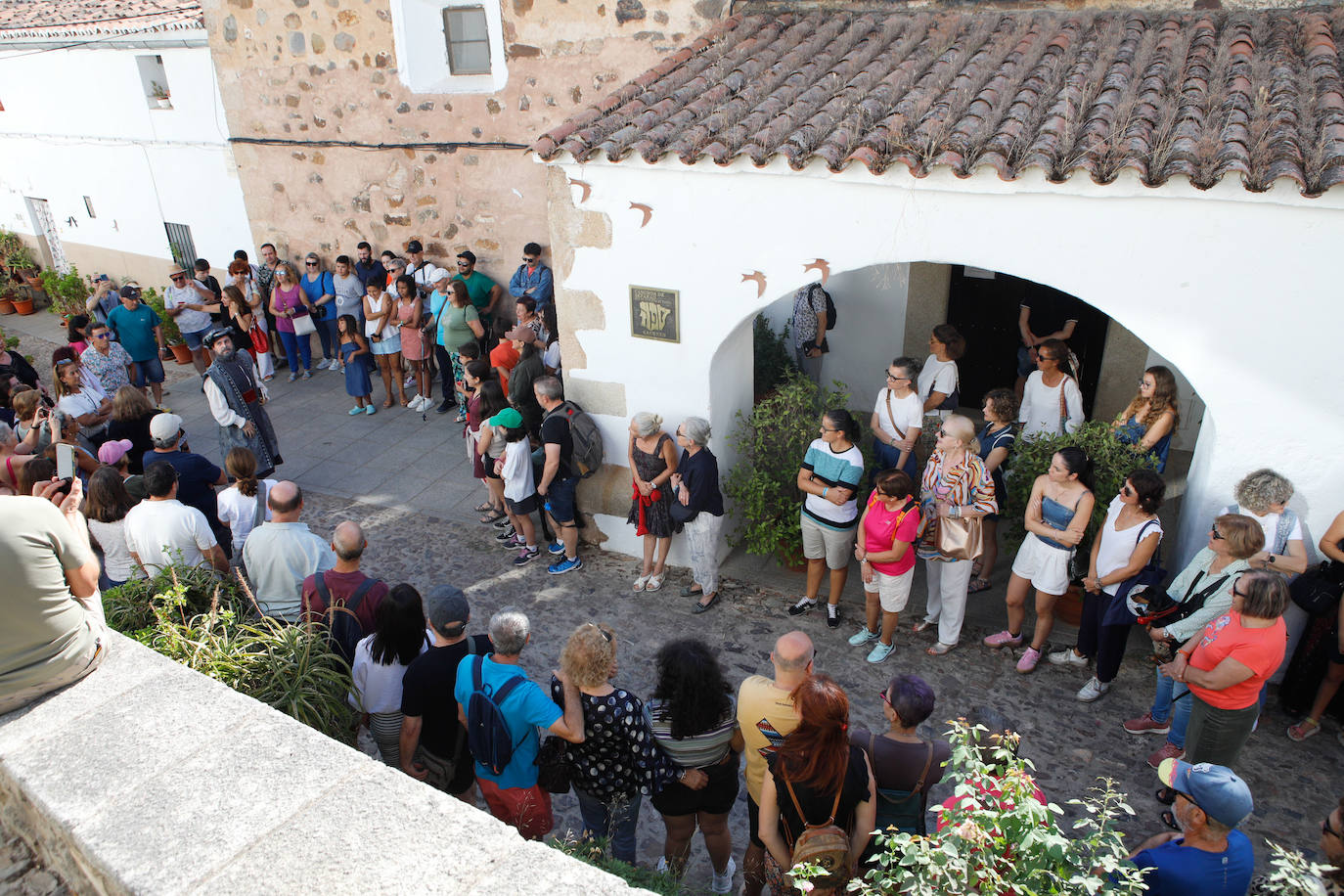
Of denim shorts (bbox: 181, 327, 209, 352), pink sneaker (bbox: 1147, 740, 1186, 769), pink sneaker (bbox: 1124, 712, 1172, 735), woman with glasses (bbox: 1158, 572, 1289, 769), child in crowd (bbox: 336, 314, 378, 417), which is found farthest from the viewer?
denim shorts (bbox: 181, 327, 209, 352)

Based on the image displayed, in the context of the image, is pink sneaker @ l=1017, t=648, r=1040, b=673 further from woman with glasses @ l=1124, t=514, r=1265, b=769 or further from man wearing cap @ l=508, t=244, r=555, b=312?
man wearing cap @ l=508, t=244, r=555, b=312

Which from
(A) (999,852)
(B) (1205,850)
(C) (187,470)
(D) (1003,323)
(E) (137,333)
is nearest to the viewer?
(A) (999,852)

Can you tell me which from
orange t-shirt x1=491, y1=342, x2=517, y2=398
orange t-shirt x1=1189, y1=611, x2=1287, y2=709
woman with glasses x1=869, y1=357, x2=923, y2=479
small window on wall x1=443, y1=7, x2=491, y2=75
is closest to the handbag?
orange t-shirt x1=1189, y1=611, x2=1287, y2=709

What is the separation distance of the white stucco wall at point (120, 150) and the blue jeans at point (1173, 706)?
11.7m

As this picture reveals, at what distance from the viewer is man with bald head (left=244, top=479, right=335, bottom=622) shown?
4840 mm

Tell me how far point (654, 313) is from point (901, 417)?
1.93 meters

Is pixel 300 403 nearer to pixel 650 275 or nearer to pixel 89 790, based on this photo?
pixel 650 275

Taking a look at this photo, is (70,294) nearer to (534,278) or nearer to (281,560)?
(534,278)

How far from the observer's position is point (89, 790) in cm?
233

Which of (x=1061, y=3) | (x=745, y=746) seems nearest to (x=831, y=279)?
(x=1061, y=3)

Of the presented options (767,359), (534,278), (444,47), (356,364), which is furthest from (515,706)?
(444,47)

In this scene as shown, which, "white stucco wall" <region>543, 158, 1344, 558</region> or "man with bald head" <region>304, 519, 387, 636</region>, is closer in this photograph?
"man with bald head" <region>304, 519, 387, 636</region>

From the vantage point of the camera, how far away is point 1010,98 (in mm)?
5359

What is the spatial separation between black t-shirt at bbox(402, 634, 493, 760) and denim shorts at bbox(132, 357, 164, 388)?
26.7 feet
